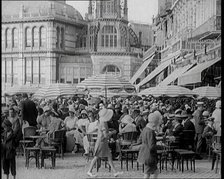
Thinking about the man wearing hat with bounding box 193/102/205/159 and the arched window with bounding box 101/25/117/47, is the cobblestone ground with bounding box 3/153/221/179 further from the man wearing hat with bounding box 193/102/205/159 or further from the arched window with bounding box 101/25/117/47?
the arched window with bounding box 101/25/117/47

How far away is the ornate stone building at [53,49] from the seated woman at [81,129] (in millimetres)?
41278

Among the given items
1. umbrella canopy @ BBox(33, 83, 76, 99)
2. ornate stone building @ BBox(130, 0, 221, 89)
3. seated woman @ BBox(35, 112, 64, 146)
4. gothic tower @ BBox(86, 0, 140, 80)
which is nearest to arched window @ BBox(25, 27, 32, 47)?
gothic tower @ BBox(86, 0, 140, 80)

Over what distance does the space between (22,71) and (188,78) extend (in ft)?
127

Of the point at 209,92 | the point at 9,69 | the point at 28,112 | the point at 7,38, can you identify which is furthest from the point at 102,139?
the point at 7,38

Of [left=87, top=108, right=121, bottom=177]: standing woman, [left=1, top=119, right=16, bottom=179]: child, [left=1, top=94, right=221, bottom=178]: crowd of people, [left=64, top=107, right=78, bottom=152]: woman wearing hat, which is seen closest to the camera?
[left=1, top=94, right=221, bottom=178]: crowd of people

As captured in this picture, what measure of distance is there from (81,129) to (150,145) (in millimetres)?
5654

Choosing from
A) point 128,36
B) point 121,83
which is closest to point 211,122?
point 121,83

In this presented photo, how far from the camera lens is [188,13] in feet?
114

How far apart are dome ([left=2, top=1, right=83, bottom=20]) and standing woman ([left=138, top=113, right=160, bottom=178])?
160 feet

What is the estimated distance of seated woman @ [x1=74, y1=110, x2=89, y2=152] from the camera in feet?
53.6

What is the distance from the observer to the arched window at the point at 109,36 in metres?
54.8

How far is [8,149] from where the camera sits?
37.6ft

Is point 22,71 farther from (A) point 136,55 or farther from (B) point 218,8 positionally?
(B) point 218,8

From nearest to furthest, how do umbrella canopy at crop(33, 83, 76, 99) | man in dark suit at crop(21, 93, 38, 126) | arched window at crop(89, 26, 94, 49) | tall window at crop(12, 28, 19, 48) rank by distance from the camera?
man in dark suit at crop(21, 93, 38, 126)
umbrella canopy at crop(33, 83, 76, 99)
arched window at crop(89, 26, 94, 49)
tall window at crop(12, 28, 19, 48)
